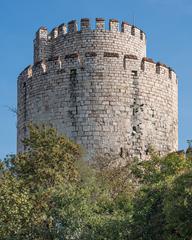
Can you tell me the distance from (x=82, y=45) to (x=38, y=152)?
8.21m

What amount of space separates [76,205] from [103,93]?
10369 millimetres

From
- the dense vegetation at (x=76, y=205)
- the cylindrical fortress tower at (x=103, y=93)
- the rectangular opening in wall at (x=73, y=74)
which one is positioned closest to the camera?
the dense vegetation at (x=76, y=205)

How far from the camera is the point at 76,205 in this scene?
17.8 metres

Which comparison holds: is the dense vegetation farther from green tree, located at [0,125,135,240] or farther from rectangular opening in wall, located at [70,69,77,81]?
rectangular opening in wall, located at [70,69,77,81]

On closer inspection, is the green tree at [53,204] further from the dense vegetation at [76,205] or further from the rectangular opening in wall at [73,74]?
the rectangular opening in wall at [73,74]

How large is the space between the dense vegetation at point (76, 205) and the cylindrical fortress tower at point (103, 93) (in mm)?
5088

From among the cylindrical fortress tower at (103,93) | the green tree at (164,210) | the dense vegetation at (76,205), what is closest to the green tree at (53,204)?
the dense vegetation at (76,205)

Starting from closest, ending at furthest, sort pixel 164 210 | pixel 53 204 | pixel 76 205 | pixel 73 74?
pixel 164 210, pixel 76 205, pixel 53 204, pixel 73 74

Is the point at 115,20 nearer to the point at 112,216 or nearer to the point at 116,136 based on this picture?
the point at 116,136

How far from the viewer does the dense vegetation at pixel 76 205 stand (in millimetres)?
15922

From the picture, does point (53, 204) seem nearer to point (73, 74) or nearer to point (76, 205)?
point (76, 205)

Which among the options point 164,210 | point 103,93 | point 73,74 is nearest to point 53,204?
point 164,210

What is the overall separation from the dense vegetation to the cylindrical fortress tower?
5088 millimetres

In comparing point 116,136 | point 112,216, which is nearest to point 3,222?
point 112,216
